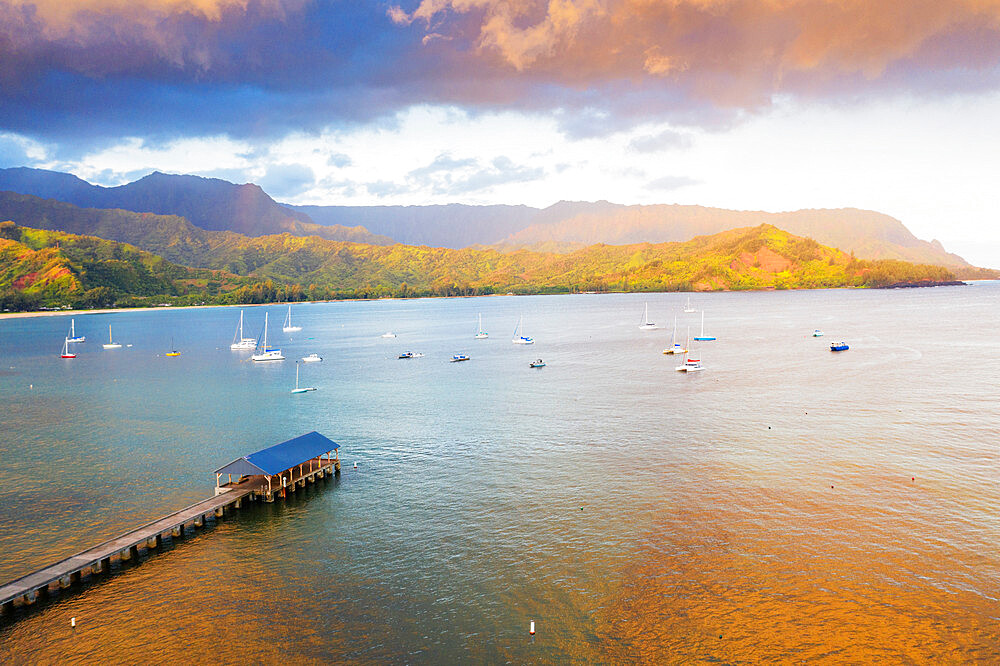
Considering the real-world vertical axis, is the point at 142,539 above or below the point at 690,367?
below

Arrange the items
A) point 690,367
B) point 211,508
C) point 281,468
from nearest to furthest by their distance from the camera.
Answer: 1. point 211,508
2. point 281,468
3. point 690,367

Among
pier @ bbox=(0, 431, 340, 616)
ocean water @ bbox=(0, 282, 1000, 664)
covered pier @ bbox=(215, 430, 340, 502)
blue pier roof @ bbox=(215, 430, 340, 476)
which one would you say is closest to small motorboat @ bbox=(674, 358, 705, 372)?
ocean water @ bbox=(0, 282, 1000, 664)

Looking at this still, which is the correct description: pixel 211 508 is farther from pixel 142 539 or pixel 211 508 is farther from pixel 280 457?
pixel 280 457

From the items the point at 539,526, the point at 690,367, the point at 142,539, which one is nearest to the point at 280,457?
the point at 142,539

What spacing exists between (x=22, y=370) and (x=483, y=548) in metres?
137

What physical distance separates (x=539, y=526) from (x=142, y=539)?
26715 millimetres

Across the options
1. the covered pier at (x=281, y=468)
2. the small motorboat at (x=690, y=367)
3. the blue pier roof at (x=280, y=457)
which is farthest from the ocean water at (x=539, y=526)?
the small motorboat at (x=690, y=367)

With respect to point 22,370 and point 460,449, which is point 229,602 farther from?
point 22,370

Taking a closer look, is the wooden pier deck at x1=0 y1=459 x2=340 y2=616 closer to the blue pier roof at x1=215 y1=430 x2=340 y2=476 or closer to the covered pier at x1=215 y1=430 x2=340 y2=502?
the covered pier at x1=215 y1=430 x2=340 y2=502

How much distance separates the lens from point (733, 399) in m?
87.9

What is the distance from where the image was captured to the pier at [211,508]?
34.7 metres

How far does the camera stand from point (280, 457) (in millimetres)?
52719

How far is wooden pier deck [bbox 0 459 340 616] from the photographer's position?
3403 centimetres

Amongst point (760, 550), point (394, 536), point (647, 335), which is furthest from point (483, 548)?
point (647, 335)
